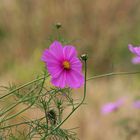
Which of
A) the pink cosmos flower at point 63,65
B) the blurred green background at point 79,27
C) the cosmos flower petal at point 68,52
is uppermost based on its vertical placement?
the blurred green background at point 79,27

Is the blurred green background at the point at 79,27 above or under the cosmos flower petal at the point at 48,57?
above

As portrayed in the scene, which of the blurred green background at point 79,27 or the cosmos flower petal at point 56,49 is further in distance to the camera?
the blurred green background at point 79,27

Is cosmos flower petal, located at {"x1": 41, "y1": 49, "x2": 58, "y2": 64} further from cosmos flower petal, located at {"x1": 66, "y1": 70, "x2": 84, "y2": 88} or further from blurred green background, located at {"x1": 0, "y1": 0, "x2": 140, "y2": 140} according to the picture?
blurred green background, located at {"x1": 0, "y1": 0, "x2": 140, "y2": 140}

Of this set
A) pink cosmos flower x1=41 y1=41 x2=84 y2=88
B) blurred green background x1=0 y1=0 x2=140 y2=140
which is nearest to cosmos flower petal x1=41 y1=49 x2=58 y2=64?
pink cosmos flower x1=41 y1=41 x2=84 y2=88

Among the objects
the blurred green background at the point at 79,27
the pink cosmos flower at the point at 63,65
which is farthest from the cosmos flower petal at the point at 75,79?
the blurred green background at the point at 79,27

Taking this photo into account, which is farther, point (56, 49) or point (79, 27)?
point (79, 27)

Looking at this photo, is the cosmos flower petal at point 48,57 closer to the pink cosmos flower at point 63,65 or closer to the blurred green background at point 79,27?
the pink cosmos flower at point 63,65

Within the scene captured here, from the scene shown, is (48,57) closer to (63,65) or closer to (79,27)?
(63,65)

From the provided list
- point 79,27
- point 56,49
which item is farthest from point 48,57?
point 79,27
